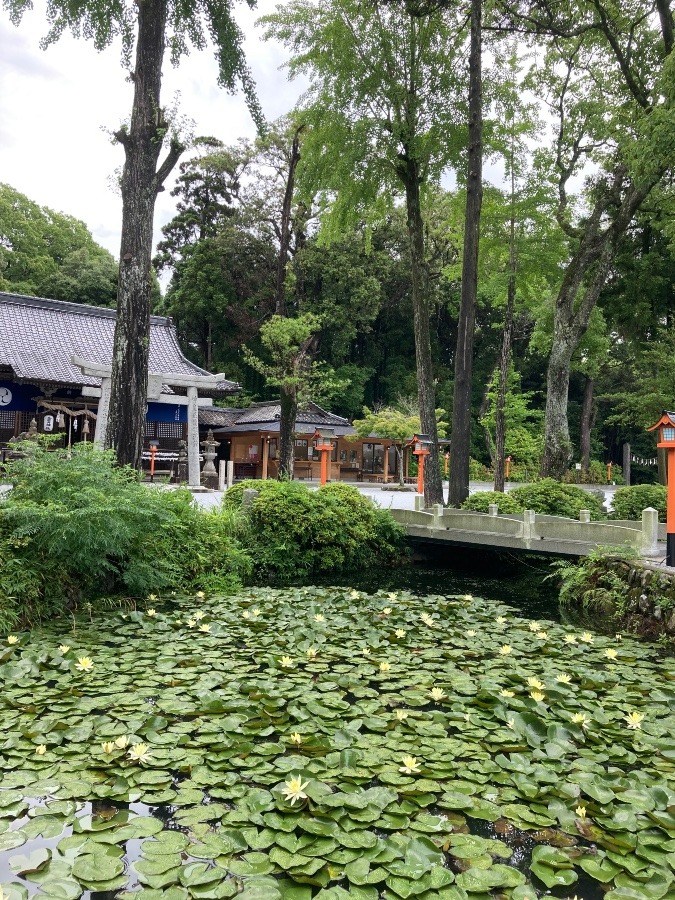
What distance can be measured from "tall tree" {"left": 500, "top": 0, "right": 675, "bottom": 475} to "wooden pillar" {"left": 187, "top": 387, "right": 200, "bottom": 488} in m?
7.43

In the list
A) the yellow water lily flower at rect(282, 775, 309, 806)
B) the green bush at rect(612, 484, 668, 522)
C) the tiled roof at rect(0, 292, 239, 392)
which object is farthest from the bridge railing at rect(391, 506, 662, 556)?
the tiled roof at rect(0, 292, 239, 392)

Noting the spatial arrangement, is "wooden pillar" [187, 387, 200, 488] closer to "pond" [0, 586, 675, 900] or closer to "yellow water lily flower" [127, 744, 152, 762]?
"pond" [0, 586, 675, 900]

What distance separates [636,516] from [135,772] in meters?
9.88

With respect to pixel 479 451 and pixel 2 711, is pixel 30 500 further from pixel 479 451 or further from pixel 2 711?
pixel 479 451

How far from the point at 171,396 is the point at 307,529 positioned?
774 cm

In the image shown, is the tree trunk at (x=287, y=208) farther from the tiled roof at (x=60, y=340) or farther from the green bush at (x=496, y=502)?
the green bush at (x=496, y=502)

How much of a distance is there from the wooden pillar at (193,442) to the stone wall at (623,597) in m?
8.70

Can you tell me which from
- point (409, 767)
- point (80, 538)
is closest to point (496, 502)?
point (80, 538)

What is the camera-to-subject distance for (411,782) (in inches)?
103

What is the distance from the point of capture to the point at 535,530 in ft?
27.5

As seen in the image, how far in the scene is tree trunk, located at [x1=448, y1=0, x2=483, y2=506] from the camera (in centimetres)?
1031

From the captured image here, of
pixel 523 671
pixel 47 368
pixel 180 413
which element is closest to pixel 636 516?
pixel 523 671

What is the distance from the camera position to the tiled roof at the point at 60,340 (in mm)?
16391

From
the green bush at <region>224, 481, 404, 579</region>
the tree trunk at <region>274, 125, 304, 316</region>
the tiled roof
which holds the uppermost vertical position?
the tree trunk at <region>274, 125, 304, 316</region>
